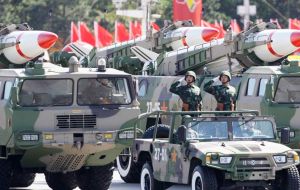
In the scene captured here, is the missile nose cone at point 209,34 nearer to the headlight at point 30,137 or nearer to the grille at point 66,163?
→ the grille at point 66,163

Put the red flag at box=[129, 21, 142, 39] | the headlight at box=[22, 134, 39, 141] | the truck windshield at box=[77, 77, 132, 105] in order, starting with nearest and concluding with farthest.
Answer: the headlight at box=[22, 134, 39, 141], the truck windshield at box=[77, 77, 132, 105], the red flag at box=[129, 21, 142, 39]

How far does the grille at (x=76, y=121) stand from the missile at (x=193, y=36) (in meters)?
10.7

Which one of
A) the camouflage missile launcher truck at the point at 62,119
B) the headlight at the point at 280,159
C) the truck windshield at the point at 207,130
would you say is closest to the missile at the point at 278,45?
the camouflage missile launcher truck at the point at 62,119

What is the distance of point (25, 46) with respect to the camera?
92.6ft

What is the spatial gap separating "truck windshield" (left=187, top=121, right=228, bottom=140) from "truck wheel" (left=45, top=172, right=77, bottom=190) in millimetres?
4197

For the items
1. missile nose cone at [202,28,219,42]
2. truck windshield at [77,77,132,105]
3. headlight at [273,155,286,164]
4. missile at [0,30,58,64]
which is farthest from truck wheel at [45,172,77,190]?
missile nose cone at [202,28,219,42]

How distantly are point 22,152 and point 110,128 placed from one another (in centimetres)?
137

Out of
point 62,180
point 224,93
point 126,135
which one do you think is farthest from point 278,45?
point 126,135

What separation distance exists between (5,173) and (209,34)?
11.6m

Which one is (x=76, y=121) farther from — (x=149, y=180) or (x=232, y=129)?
(x=232, y=129)

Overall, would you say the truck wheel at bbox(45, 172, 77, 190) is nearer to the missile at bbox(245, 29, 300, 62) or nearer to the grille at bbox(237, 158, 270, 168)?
the grille at bbox(237, 158, 270, 168)

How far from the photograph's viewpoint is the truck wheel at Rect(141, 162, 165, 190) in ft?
62.6

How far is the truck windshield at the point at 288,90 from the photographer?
72.6ft

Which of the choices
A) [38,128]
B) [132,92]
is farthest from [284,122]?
[38,128]
